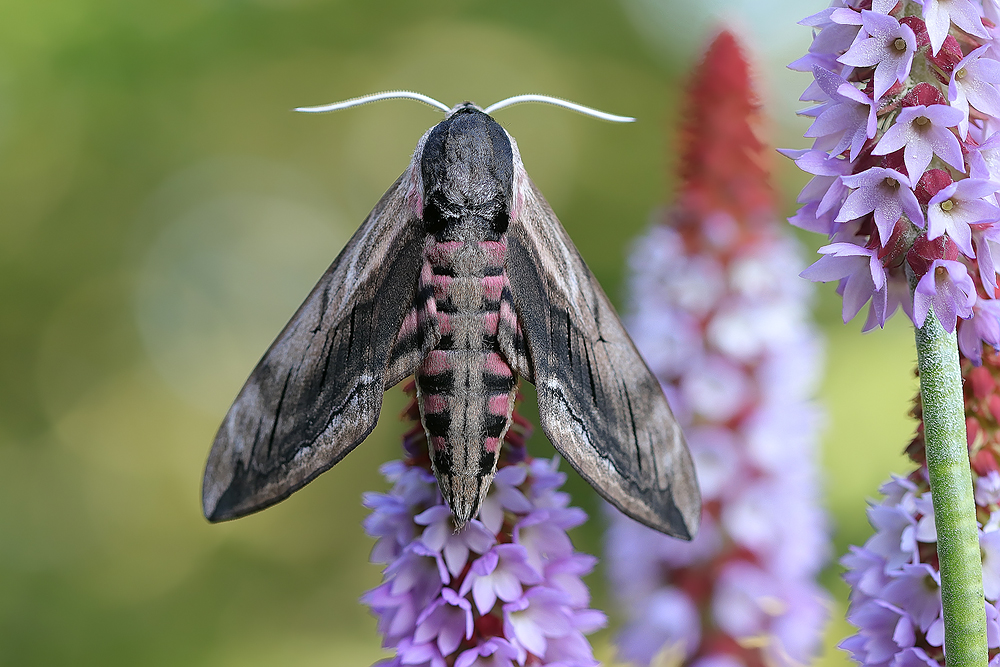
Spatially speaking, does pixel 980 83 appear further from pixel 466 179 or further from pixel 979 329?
pixel 466 179

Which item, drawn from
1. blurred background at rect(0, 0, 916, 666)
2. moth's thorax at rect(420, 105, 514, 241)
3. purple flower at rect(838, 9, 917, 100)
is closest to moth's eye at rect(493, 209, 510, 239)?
moth's thorax at rect(420, 105, 514, 241)

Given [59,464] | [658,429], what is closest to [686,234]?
[658,429]

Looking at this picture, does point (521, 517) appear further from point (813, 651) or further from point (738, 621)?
point (813, 651)

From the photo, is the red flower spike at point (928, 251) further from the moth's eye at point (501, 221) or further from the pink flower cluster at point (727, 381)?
the pink flower cluster at point (727, 381)

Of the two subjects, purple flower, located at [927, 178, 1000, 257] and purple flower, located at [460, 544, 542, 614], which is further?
purple flower, located at [460, 544, 542, 614]

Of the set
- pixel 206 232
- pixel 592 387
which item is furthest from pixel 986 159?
pixel 206 232

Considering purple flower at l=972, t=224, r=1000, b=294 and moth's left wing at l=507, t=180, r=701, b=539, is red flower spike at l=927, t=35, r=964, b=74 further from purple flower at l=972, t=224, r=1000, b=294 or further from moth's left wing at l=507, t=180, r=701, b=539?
moth's left wing at l=507, t=180, r=701, b=539

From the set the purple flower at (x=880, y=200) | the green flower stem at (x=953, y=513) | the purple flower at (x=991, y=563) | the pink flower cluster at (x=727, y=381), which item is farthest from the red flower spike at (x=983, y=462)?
the pink flower cluster at (x=727, y=381)
